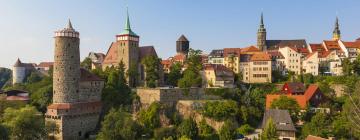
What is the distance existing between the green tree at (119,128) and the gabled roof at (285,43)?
47.2 m

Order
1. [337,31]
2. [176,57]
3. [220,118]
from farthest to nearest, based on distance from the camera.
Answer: [337,31]
[176,57]
[220,118]

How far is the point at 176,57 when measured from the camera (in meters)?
81.9

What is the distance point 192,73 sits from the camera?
58.3m

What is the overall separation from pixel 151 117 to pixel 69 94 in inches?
435

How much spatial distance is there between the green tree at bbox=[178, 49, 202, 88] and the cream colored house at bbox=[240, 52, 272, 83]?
9521 millimetres

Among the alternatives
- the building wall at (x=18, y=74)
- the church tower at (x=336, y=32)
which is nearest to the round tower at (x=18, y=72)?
the building wall at (x=18, y=74)

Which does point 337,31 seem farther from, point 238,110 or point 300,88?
point 238,110

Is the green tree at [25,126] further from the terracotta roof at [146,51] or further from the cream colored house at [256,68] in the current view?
the cream colored house at [256,68]

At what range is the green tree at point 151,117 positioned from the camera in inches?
1926

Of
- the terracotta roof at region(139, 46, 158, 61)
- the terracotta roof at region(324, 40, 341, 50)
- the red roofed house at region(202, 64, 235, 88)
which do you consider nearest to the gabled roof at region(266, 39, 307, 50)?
the terracotta roof at region(324, 40, 341, 50)

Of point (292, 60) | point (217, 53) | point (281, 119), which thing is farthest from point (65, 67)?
point (292, 60)

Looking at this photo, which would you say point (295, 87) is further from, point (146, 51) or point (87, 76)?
point (87, 76)

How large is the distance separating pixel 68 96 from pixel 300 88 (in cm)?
3146

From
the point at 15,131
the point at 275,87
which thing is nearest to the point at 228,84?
the point at 275,87
